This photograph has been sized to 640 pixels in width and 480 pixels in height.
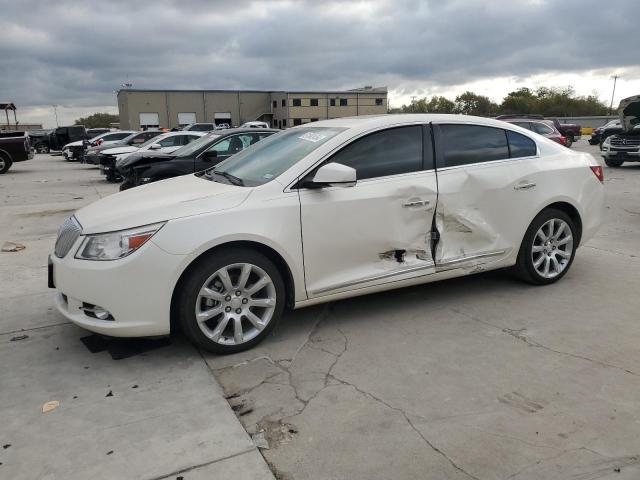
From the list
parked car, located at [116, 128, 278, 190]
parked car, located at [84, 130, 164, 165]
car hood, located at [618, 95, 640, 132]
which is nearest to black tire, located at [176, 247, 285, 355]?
parked car, located at [116, 128, 278, 190]

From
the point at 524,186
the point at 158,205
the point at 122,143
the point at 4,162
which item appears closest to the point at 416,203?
the point at 524,186

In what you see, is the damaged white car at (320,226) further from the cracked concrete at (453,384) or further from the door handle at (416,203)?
the cracked concrete at (453,384)

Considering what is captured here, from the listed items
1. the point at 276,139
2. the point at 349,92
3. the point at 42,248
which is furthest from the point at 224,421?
the point at 349,92

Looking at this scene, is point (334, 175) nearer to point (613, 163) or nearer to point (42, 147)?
point (613, 163)

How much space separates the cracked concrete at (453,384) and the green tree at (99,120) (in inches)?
4560

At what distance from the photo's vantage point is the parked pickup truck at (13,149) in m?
19.7

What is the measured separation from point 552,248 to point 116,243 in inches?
152

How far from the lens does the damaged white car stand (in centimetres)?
350

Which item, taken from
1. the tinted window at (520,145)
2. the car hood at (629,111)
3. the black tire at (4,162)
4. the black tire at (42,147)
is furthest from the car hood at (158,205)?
the black tire at (42,147)

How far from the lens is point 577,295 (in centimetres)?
485

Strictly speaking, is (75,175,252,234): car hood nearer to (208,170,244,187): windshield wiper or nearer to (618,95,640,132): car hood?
(208,170,244,187): windshield wiper

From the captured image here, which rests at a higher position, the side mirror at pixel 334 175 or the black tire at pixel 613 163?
the side mirror at pixel 334 175

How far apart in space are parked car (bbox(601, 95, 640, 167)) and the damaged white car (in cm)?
1088

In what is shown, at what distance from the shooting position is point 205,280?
3561 mm
